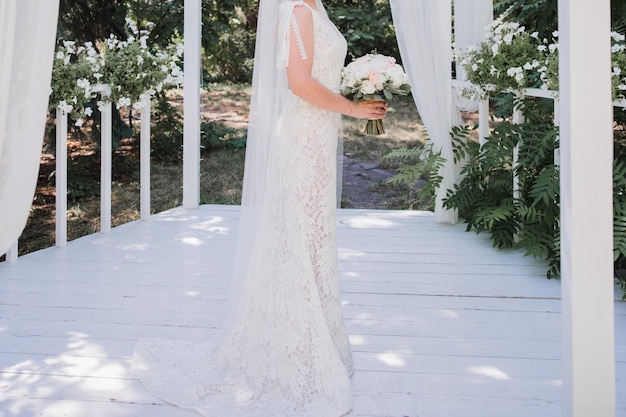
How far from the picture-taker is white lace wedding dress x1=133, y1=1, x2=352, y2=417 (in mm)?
2752

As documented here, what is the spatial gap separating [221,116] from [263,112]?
765cm

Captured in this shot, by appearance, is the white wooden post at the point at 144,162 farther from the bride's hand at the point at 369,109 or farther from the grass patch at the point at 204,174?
the bride's hand at the point at 369,109

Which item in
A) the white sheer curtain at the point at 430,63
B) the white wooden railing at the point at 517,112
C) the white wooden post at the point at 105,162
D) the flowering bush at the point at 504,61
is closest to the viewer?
the white wooden railing at the point at 517,112

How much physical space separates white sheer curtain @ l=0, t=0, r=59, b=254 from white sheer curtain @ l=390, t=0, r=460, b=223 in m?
2.67

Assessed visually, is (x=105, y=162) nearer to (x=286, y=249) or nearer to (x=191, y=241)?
(x=191, y=241)

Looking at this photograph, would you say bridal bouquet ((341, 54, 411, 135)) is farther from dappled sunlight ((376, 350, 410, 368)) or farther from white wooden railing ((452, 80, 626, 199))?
white wooden railing ((452, 80, 626, 199))

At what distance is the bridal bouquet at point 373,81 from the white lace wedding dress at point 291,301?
0.10 meters

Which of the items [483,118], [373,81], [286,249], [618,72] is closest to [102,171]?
[483,118]

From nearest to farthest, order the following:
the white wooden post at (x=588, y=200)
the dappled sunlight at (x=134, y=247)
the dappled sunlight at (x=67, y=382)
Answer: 1. the white wooden post at (x=588, y=200)
2. the dappled sunlight at (x=67, y=382)
3. the dappled sunlight at (x=134, y=247)

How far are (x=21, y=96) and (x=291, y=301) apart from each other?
62.8 inches

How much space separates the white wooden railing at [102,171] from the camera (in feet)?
16.2

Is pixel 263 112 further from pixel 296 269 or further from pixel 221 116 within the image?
pixel 221 116

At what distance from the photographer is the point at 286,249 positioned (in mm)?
2867

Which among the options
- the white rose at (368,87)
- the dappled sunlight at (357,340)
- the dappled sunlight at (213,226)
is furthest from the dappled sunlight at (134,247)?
the white rose at (368,87)
